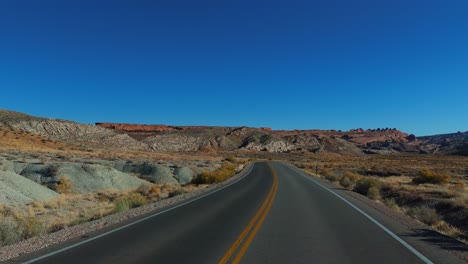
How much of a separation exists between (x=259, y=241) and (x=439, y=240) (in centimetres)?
448

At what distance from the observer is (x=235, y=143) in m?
170

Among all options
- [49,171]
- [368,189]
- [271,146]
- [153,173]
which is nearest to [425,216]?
[368,189]

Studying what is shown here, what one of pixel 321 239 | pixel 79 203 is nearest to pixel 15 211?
pixel 79 203

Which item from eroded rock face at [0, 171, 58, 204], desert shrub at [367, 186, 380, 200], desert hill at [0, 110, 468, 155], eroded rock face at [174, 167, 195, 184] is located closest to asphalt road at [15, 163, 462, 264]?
desert shrub at [367, 186, 380, 200]

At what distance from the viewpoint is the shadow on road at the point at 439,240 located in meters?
9.88

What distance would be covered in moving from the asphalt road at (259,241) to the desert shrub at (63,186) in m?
15.4

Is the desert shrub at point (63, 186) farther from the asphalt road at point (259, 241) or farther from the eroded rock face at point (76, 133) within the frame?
the eroded rock face at point (76, 133)

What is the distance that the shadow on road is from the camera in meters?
9.88

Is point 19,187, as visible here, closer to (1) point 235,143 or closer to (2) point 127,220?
(2) point 127,220

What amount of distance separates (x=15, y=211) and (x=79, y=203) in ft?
17.3

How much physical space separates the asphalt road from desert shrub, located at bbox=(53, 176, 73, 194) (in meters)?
15.4

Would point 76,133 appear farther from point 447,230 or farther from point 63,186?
point 447,230

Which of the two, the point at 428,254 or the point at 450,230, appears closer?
the point at 428,254

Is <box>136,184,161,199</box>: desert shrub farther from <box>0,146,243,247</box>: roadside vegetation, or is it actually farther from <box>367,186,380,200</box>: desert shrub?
<box>367,186,380,200</box>: desert shrub
